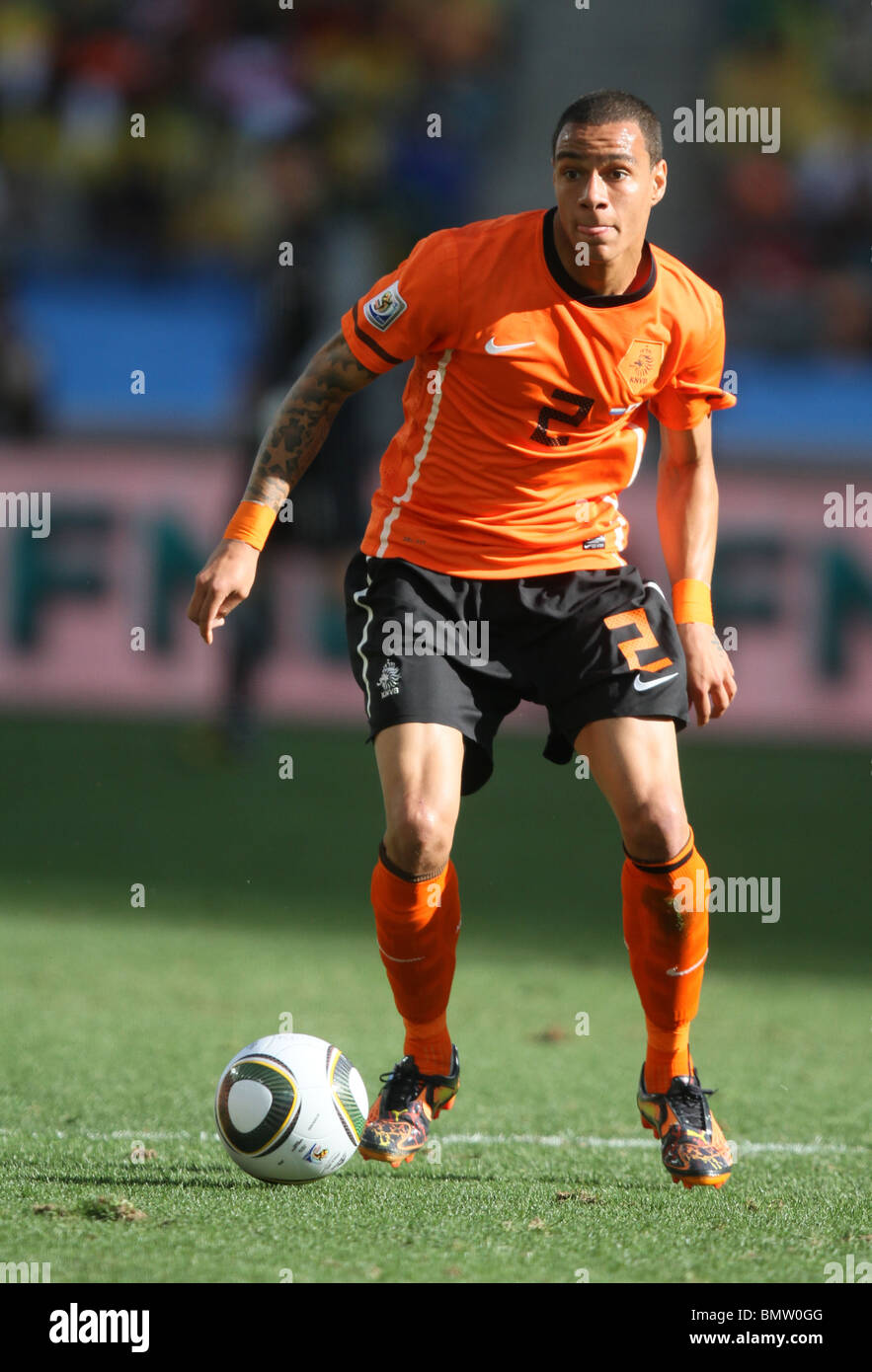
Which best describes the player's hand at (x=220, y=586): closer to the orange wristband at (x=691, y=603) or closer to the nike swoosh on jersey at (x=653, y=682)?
the nike swoosh on jersey at (x=653, y=682)

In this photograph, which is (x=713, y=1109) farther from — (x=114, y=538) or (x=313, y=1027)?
(x=114, y=538)

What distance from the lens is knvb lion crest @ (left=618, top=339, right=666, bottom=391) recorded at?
12.3 feet

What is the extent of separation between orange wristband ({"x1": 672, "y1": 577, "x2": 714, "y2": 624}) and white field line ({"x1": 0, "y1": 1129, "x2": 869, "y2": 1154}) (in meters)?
1.20

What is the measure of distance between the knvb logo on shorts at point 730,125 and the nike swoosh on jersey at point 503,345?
35.4 feet

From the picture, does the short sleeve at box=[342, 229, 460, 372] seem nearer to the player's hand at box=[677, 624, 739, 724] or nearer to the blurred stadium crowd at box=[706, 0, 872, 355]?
the player's hand at box=[677, 624, 739, 724]

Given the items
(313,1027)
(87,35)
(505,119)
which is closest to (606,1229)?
(313,1027)

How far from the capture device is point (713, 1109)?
4.31 m

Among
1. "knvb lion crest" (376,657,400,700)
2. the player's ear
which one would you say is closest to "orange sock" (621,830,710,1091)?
"knvb lion crest" (376,657,400,700)

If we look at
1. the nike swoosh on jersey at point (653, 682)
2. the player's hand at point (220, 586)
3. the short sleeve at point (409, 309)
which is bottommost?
the nike swoosh on jersey at point (653, 682)

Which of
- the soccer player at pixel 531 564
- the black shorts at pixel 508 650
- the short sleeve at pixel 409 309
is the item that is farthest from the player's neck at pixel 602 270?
the black shorts at pixel 508 650

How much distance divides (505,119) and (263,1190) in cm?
1213

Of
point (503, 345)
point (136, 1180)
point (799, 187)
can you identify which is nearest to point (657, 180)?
point (503, 345)

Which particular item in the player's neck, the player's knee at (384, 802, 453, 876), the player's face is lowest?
the player's knee at (384, 802, 453, 876)

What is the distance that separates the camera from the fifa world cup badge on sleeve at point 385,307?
3.66 metres
